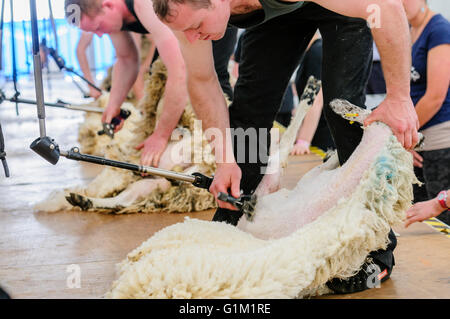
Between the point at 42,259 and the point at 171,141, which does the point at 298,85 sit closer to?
the point at 171,141

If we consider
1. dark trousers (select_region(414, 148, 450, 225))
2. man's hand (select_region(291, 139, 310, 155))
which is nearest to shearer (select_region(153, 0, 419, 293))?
dark trousers (select_region(414, 148, 450, 225))

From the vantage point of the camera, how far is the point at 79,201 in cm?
279

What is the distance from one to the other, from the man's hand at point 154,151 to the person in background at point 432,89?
145 cm

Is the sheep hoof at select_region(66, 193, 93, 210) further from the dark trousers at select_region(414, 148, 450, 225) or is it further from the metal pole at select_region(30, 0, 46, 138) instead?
the dark trousers at select_region(414, 148, 450, 225)

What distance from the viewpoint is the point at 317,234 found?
5.01 feet

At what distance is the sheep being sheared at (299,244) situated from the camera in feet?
4.62

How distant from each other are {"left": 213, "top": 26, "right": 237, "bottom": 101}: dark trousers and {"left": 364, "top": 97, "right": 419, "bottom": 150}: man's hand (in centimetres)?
162

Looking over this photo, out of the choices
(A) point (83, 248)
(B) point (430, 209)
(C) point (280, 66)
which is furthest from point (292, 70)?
(A) point (83, 248)

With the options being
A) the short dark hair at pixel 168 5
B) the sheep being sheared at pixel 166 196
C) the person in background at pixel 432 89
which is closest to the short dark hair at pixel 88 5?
the sheep being sheared at pixel 166 196

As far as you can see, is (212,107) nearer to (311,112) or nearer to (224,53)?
(224,53)

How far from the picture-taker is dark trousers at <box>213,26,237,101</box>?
311 cm

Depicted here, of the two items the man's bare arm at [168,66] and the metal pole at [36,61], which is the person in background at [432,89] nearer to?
the man's bare arm at [168,66]

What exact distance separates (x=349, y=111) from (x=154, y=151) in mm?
1377

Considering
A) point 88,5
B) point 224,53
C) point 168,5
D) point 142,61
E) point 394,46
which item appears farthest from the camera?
point 142,61
